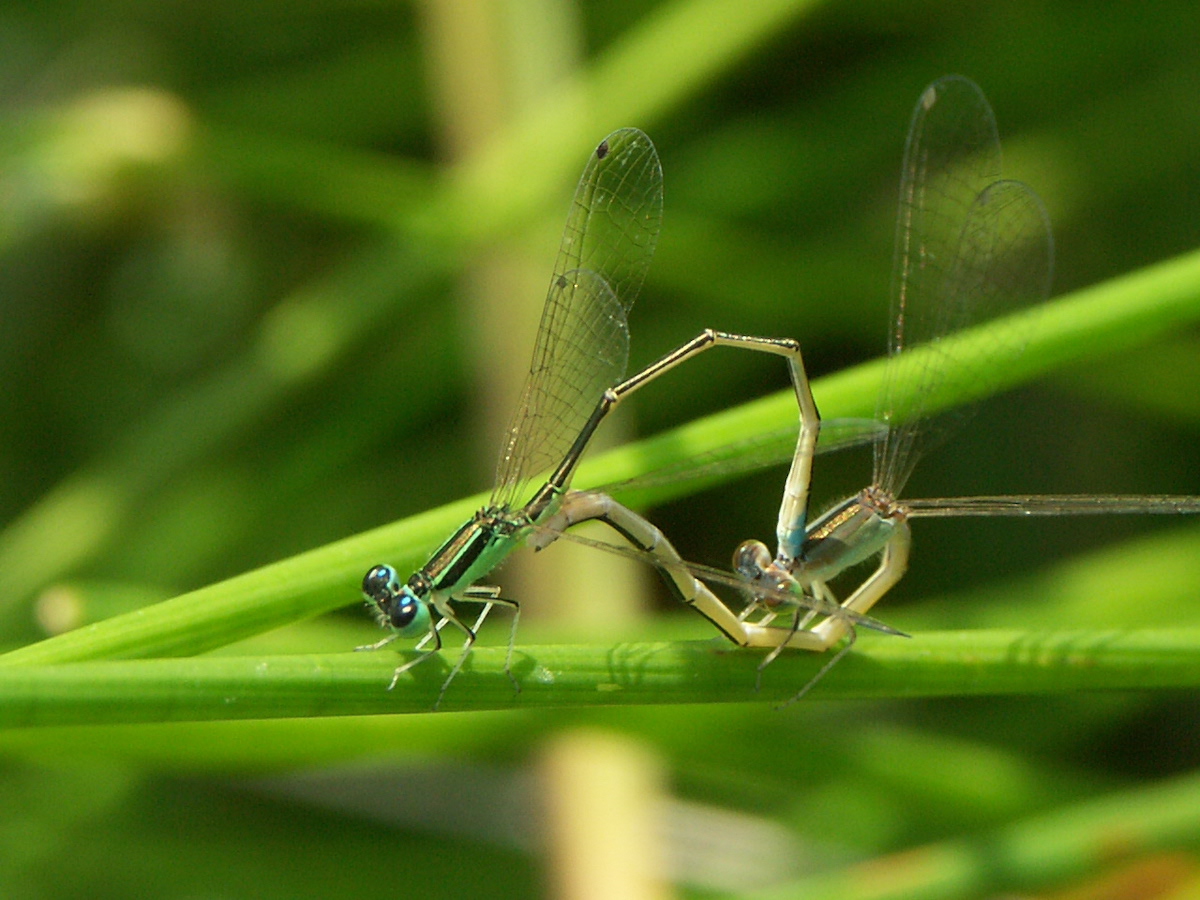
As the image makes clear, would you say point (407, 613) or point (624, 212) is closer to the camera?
point (407, 613)

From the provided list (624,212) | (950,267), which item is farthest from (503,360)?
(950,267)

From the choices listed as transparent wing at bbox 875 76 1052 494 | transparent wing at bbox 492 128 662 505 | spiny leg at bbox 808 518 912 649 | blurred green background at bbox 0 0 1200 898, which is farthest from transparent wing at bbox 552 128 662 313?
A: blurred green background at bbox 0 0 1200 898

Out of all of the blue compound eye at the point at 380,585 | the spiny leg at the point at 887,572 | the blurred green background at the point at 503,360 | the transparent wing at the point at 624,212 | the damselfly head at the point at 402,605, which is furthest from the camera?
the blurred green background at the point at 503,360

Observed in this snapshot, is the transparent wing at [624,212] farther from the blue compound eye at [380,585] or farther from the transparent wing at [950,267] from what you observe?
the blue compound eye at [380,585]

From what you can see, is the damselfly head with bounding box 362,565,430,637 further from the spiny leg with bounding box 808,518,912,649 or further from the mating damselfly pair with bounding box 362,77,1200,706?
the spiny leg with bounding box 808,518,912,649

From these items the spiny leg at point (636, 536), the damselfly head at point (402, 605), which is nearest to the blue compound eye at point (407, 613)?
the damselfly head at point (402, 605)

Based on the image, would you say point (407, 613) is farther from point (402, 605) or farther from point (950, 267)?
point (950, 267)

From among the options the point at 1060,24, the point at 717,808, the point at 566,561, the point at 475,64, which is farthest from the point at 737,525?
the point at 1060,24
